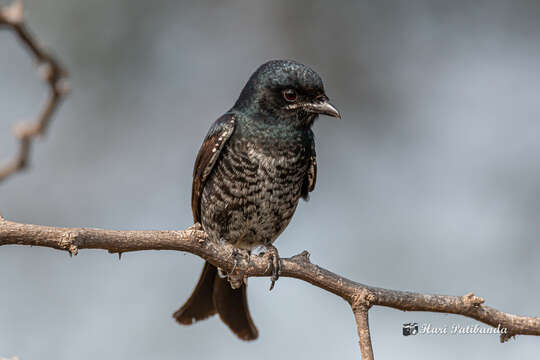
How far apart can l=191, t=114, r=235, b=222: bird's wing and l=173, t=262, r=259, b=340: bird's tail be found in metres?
0.56

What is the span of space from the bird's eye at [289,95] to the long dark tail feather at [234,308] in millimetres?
1307

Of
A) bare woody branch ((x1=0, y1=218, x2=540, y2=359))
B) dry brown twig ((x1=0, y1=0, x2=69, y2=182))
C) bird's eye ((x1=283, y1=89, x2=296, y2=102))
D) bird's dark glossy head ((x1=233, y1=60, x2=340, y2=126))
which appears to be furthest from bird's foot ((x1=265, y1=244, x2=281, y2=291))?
dry brown twig ((x1=0, y1=0, x2=69, y2=182))

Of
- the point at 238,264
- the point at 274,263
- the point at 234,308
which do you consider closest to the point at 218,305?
the point at 234,308

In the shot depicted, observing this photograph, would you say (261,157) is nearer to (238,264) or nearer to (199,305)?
(238,264)

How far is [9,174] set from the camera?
85 centimetres

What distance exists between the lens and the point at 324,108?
384 centimetres

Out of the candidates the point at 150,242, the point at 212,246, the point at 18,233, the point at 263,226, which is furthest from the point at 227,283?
the point at 18,233

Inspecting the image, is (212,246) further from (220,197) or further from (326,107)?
(326,107)

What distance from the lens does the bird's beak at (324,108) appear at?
3.82 m

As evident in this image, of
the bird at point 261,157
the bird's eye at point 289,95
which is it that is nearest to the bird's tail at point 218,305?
the bird at point 261,157

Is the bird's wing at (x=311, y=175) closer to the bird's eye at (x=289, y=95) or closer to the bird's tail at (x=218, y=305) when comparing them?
the bird's eye at (x=289, y=95)

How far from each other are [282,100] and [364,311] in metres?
1.61

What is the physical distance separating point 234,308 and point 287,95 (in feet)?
4.93

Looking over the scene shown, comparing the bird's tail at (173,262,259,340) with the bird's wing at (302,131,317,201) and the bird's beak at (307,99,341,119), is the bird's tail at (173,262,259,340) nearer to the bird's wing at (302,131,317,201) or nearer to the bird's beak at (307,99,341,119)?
the bird's wing at (302,131,317,201)
